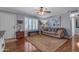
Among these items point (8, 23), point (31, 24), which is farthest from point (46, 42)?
point (8, 23)

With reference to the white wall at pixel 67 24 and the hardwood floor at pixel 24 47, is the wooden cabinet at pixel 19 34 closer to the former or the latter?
the hardwood floor at pixel 24 47

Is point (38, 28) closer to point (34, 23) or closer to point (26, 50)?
point (34, 23)

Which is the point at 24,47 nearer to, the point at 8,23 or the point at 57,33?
the point at 8,23

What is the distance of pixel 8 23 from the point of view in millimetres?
1246

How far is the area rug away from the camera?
4.00 feet

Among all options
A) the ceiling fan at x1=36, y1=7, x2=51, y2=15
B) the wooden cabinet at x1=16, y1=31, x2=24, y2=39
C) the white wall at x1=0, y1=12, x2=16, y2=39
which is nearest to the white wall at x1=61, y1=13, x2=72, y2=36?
the ceiling fan at x1=36, y1=7, x2=51, y2=15

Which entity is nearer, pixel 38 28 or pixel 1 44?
pixel 1 44

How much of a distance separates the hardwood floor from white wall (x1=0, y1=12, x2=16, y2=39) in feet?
0.39

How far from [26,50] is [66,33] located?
61cm

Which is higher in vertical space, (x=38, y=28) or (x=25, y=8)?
(x=25, y=8)

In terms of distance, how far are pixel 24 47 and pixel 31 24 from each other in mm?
351
